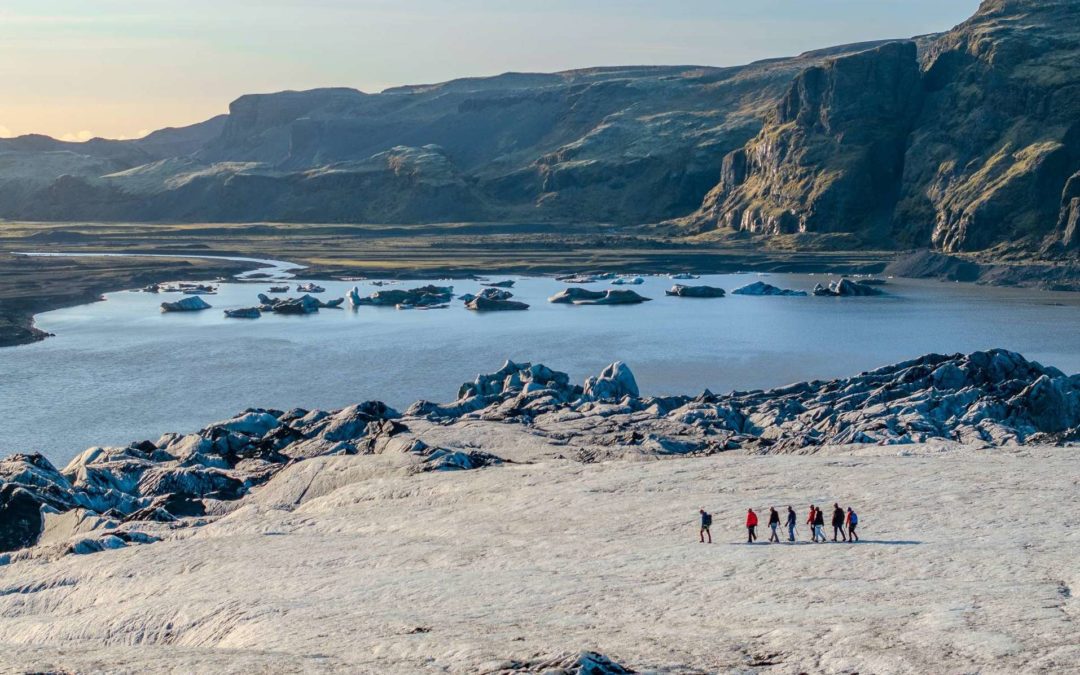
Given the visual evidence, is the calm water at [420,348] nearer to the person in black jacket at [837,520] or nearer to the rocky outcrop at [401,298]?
the rocky outcrop at [401,298]

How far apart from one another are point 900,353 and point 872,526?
5785 cm

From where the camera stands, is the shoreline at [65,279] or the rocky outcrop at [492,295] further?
the rocky outcrop at [492,295]

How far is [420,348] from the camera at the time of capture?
9450 cm

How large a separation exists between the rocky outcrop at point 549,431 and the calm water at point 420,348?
29.2ft

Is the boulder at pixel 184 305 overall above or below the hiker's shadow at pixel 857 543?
below

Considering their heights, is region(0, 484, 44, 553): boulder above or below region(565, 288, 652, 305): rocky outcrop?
above

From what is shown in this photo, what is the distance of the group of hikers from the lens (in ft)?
105

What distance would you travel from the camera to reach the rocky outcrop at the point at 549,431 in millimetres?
43594

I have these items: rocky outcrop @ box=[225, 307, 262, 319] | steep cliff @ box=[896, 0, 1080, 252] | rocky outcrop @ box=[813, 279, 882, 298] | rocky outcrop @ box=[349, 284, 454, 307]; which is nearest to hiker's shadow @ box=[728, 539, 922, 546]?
rocky outcrop @ box=[225, 307, 262, 319]

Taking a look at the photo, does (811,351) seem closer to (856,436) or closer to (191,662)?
(856,436)

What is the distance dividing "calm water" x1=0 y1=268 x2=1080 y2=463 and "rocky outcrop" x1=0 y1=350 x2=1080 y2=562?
8.89 meters

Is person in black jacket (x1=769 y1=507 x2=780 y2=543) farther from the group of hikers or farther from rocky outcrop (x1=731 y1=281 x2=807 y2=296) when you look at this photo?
rocky outcrop (x1=731 y1=281 x2=807 y2=296)

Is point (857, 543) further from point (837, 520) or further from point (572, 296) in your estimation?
point (572, 296)

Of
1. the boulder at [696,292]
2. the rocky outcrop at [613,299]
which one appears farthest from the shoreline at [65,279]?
the boulder at [696,292]
